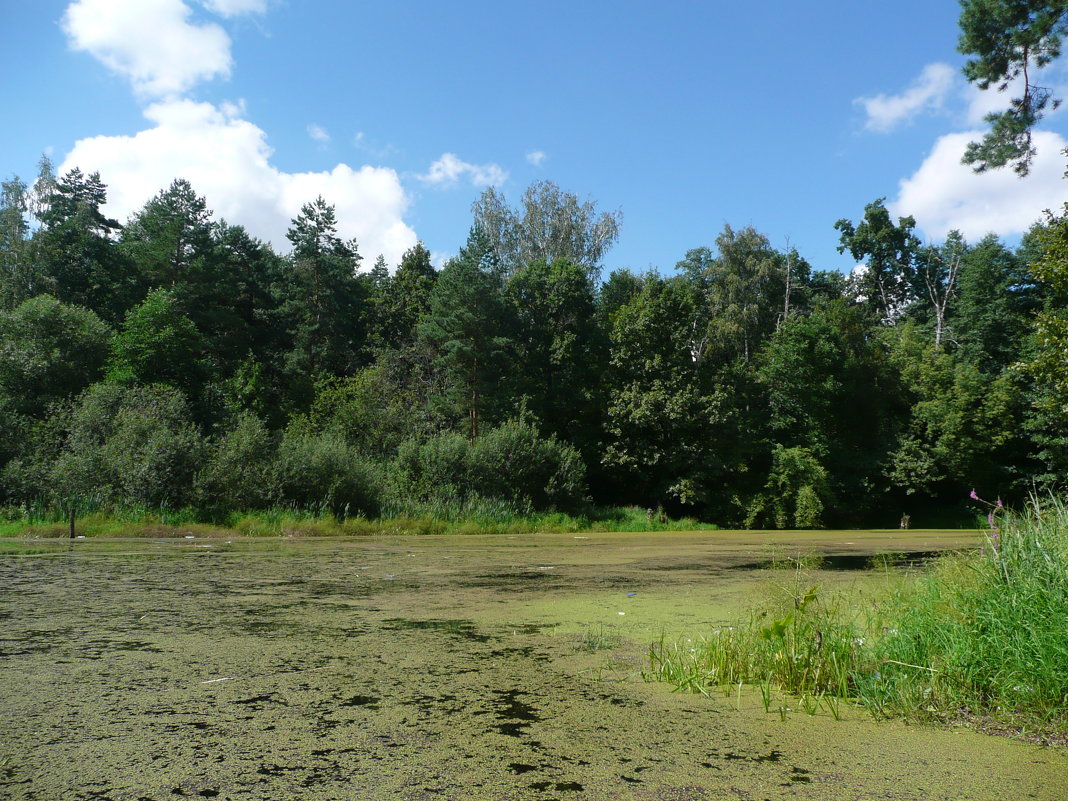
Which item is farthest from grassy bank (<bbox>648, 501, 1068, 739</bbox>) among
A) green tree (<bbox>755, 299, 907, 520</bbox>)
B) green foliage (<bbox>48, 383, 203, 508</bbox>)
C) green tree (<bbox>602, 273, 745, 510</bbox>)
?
green tree (<bbox>755, 299, 907, 520</bbox>)

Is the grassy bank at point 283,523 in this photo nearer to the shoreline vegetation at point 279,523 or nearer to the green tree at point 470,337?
the shoreline vegetation at point 279,523

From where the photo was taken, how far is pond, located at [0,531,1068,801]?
2.50 m

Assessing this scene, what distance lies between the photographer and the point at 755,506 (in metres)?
23.5

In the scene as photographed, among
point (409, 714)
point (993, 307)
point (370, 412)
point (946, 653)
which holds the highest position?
point (993, 307)

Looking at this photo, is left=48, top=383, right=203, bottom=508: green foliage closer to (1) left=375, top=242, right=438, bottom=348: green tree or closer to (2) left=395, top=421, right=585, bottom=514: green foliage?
(2) left=395, top=421, right=585, bottom=514: green foliage

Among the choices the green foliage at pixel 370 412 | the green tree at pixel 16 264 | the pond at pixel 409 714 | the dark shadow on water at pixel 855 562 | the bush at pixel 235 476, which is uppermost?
the green tree at pixel 16 264

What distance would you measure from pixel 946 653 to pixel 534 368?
23114 mm

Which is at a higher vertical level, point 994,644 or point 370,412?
point 370,412

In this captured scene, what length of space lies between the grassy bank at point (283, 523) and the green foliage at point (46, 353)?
7.23 m

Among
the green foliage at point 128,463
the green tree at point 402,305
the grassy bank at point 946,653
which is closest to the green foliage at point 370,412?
the green tree at point 402,305

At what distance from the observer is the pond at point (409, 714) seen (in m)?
2.50

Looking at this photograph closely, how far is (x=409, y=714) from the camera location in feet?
10.5

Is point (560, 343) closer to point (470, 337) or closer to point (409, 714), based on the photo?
point (470, 337)

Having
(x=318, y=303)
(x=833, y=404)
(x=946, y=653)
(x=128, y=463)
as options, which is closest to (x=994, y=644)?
(x=946, y=653)
